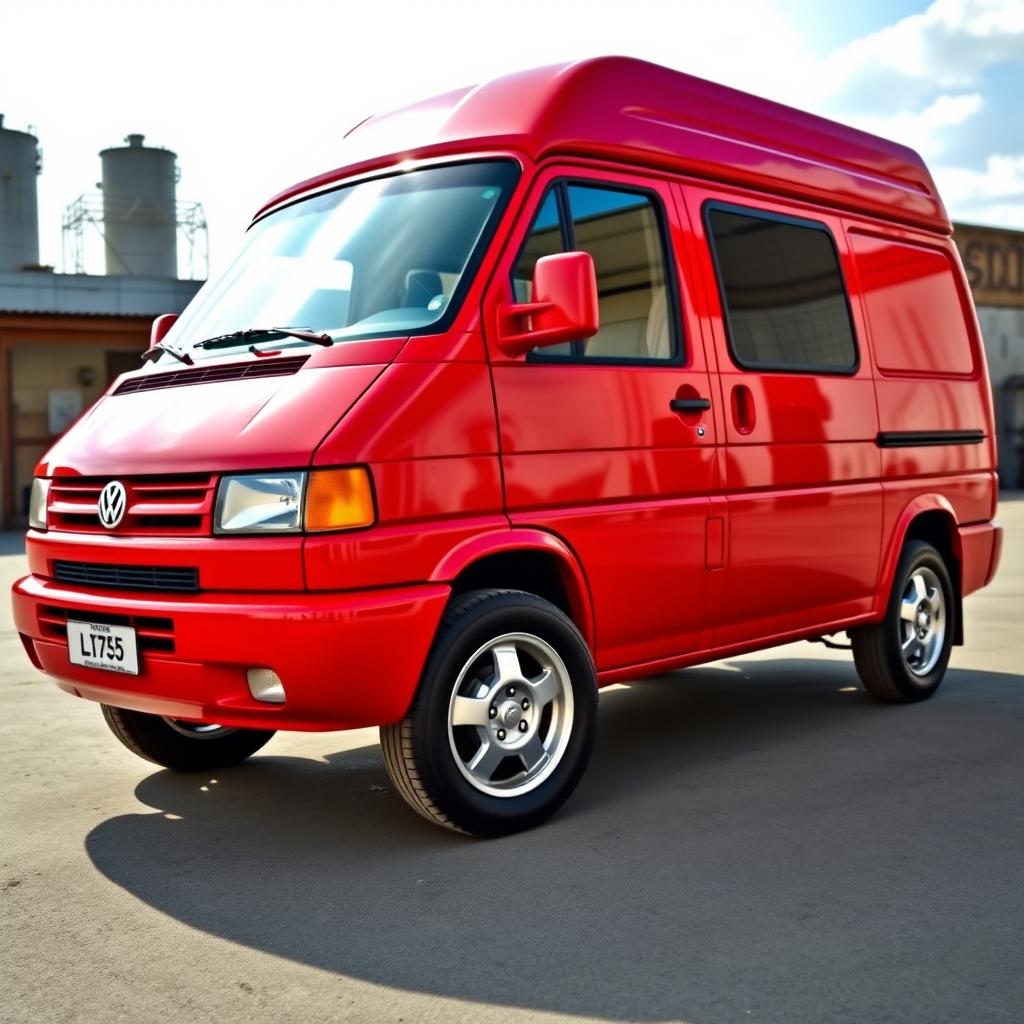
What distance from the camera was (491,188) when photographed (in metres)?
4.31

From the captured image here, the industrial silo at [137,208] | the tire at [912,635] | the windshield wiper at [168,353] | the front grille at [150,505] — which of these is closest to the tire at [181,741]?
the front grille at [150,505]

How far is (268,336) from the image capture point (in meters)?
4.33

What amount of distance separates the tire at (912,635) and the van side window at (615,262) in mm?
2068

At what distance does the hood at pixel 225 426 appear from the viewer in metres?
3.76

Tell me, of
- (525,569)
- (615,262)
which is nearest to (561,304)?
(615,262)

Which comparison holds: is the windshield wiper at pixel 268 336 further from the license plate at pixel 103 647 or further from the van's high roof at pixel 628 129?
the license plate at pixel 103 647

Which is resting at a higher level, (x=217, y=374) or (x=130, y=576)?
(x=217, y=374)

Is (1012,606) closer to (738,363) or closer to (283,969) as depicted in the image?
(738,363)

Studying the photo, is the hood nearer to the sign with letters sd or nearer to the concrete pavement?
the concrete pavement

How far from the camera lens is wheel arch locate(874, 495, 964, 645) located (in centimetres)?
601

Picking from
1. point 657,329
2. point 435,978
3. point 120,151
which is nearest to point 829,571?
point 657,329

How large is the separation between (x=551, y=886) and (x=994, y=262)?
29.3m

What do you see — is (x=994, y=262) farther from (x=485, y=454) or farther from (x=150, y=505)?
(x=150, y=505)

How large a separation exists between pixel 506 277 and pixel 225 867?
2.03 m
